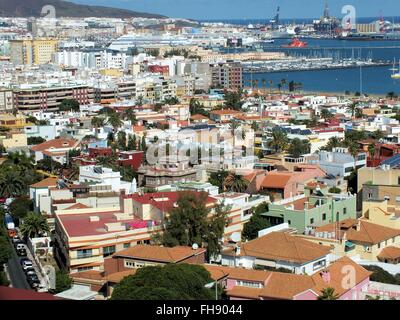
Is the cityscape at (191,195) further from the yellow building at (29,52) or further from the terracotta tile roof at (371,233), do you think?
the yellow building at (29,52)

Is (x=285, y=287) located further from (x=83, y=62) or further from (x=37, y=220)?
(x=83, y=62)

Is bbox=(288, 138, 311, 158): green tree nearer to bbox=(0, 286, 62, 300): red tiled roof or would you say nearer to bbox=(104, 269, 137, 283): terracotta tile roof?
bbox=(104, 269, 137, 283): terracotta tile roof

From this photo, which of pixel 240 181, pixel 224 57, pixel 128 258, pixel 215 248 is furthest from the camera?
pixel 224 57

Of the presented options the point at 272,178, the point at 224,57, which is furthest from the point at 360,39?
the point at 272,178

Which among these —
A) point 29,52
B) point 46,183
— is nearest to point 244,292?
point 46,183

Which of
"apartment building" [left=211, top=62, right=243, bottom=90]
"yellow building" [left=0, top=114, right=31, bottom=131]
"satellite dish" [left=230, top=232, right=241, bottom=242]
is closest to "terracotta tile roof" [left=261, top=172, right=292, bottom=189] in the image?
"satellite dish" [left=230, top=232, right=241, bottom=242]
